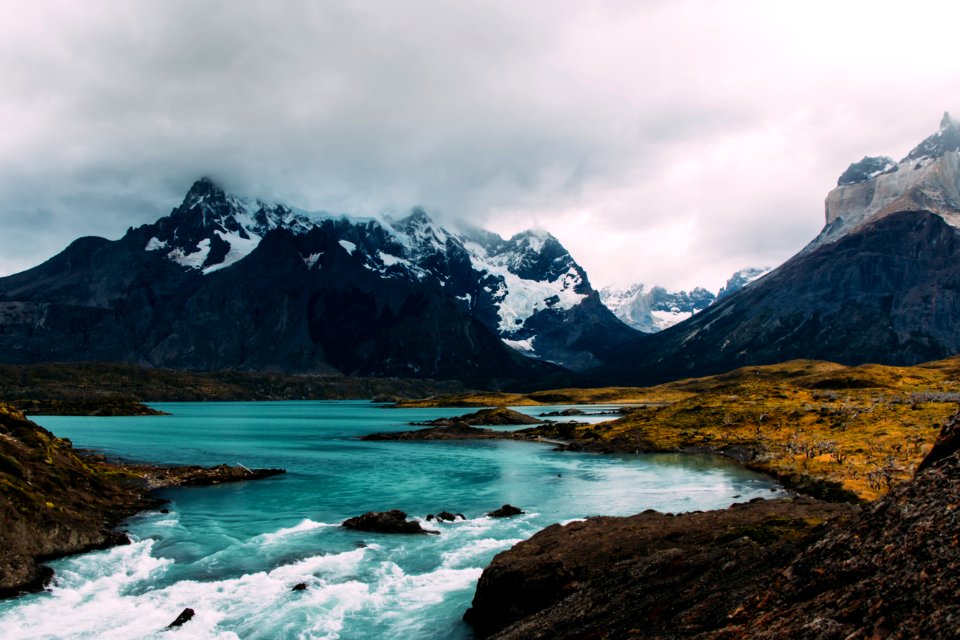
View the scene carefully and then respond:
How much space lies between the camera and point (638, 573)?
25609mm

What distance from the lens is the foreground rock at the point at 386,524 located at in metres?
57.1

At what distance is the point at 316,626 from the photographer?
34594 millimetres

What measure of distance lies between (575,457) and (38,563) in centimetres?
9551

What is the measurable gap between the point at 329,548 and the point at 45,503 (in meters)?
23.0

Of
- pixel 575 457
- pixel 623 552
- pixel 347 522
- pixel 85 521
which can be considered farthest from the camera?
pixel 575 457

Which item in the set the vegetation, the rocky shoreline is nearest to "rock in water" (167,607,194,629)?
the rocky shoreline

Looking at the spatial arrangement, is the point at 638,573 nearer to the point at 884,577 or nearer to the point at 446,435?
the point at 884,577

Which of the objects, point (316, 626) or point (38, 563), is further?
point (38, 563)

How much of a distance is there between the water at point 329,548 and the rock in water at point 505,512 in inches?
55.1

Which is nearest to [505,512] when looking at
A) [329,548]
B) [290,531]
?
[329,548]

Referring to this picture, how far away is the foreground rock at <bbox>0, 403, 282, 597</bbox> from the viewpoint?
1630 inches

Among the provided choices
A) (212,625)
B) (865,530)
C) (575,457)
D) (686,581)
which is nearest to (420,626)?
(212,625)

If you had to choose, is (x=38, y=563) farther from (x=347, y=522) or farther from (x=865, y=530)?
(x=865, y=530)

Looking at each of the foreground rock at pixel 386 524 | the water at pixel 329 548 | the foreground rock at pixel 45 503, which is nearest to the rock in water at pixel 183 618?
the water at pixel 329 548
